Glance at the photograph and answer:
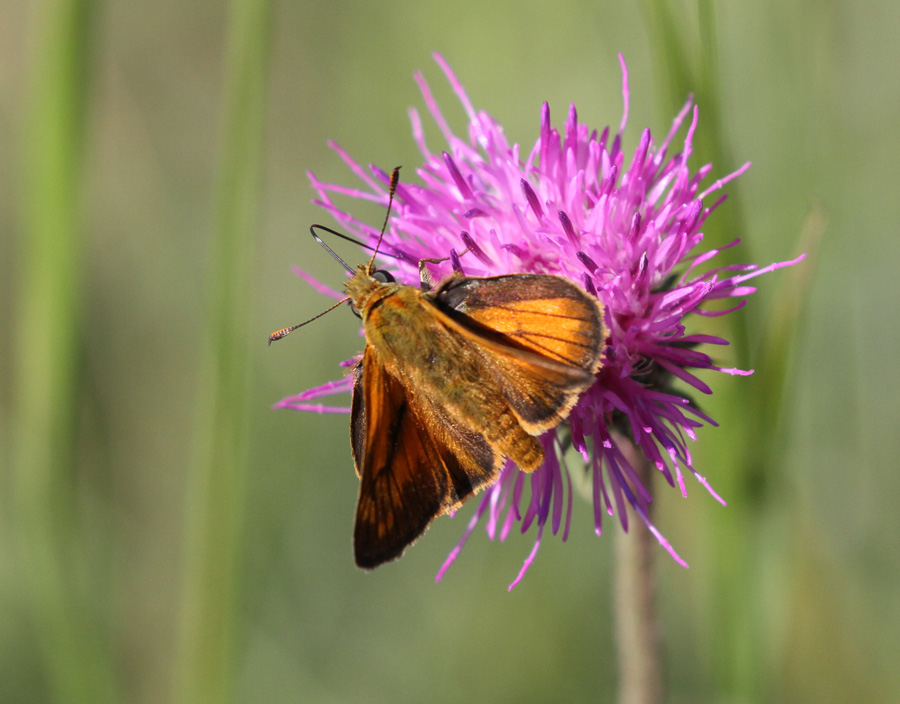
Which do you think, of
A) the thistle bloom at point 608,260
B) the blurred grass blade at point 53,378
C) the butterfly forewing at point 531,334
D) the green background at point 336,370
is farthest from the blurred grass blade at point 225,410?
the butterfly forewing at point 531,334

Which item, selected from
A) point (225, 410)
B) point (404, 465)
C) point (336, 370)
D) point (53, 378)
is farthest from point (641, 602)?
point (336, 370)

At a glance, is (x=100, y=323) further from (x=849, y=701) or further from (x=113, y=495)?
(x=849, y=701)

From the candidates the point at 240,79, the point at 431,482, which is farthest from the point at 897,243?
the point at 240,79

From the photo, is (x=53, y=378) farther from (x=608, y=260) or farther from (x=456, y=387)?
(x=608, y=260)

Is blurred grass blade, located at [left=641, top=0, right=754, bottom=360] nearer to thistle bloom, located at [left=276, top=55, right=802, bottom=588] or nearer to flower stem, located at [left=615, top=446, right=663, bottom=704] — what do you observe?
thistle bloom, located at [left=276, top=55, right=802, bottom=588]

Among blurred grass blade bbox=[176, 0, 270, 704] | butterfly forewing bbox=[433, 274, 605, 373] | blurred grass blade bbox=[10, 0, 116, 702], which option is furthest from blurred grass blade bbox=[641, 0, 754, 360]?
blurred grass blade bbox=[10, 0, 116, 702]

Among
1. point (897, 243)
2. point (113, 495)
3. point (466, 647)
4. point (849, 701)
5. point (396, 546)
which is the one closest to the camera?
point (396, 546)

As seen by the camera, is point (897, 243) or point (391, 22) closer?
point (897, 243)

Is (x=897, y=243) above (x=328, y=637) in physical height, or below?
above
